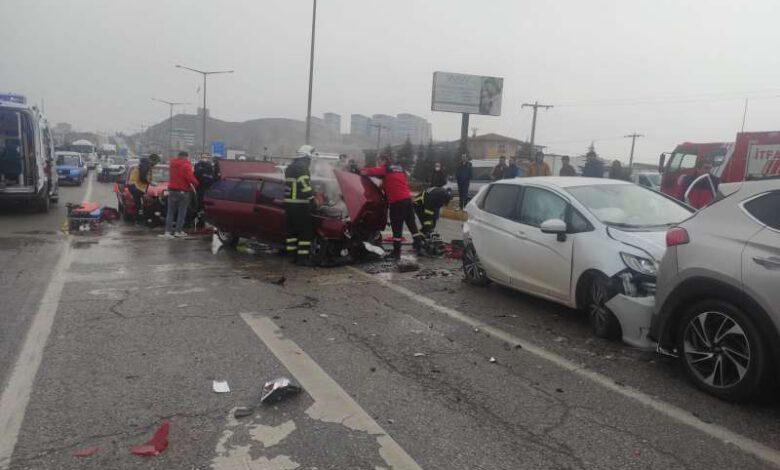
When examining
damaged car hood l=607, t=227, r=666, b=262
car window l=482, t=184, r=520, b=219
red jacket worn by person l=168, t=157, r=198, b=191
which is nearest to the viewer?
damaged car hood l=607, t=227, r=666, b=262

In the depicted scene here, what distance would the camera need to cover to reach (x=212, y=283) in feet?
25.4

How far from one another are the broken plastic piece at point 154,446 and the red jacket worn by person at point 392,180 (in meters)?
6.61

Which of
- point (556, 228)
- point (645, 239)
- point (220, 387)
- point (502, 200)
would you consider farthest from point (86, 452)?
point (502, 200)

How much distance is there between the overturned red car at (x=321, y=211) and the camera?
888cm

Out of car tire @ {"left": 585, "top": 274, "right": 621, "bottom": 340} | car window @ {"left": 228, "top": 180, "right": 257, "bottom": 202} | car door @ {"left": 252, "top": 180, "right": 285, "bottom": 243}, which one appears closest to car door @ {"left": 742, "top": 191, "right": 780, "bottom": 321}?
car tire @ {"left": 585, "top": 274, "right": 621, "bottom": 340}

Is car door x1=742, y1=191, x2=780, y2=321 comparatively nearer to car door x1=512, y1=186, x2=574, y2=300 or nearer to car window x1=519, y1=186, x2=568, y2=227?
car door x1=512, y1=186, x2=574, y2=300

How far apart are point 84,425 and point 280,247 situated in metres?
6.14

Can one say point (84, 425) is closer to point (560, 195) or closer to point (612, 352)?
point (612, 352)

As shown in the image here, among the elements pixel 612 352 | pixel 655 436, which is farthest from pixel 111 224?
pixel 655 436

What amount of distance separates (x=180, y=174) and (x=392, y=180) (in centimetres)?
466

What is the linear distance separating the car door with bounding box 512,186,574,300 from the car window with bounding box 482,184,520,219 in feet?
0.58

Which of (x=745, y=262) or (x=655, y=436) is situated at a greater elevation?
(x=745, y=262)

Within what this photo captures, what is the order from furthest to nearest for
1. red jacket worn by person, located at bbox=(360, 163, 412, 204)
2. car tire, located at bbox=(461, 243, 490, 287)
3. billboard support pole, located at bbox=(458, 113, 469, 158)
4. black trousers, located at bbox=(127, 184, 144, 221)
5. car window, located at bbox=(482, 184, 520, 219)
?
billboard support pole, located at bbox=(458, 113, 469, 158)
black trousers, located at bbox=(127, 184, 144, 221)
red jacket worn by person, located at bbox=(360, 163, 412, 204)
car tire, located at bbox=(461, 243, 490, 287)
car window, located at bbox=(482, 184, 520, 219)

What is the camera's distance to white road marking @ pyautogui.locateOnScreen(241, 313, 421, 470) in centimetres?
332
